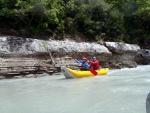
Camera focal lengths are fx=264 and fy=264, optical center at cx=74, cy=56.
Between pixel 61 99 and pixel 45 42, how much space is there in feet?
29.0

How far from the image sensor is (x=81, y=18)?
20.2 m

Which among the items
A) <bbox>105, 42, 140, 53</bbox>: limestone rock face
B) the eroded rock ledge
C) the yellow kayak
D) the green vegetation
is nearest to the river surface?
the yellow kayak

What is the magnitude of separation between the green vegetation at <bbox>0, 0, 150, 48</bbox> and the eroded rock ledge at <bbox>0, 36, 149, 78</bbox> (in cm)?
168

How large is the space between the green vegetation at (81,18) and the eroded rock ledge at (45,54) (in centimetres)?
168

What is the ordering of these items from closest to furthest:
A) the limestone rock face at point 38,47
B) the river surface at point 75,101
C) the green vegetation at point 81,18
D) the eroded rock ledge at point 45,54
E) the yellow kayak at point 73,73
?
1. the river surface at point 75,101
2. the yellow kayak at point 73,73
3. the eroded rock ledge at point 45,54
4. the limestone rock face at point 38,47
5. the green vegetation at point 81,18

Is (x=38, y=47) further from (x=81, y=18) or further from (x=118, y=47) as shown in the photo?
(x=118, y=47)

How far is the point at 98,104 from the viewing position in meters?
7.02

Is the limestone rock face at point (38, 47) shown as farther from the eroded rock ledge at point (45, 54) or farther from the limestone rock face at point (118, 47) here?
the limestone rock face at point (118, 47)

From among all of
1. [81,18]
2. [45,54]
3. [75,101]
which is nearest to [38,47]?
[45,54]

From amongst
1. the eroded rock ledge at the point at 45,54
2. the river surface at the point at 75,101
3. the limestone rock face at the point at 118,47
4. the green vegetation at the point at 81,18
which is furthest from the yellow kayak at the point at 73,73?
the limestone rock face at the point at 118,47

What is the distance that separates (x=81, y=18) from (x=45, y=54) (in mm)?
5430

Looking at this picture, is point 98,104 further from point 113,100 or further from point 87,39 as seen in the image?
point 87,39

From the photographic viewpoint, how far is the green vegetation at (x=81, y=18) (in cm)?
1681

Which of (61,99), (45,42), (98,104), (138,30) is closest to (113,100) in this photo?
(98,104)
